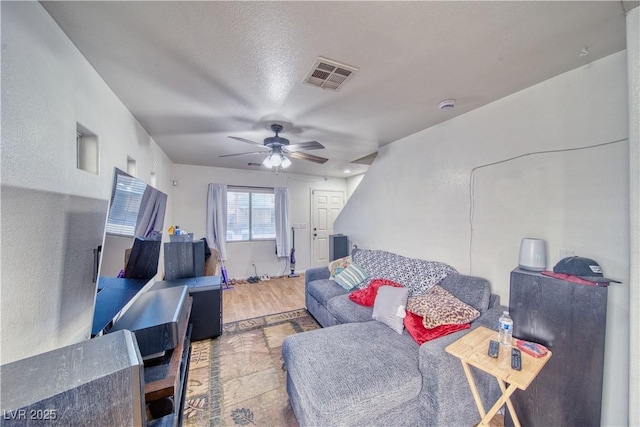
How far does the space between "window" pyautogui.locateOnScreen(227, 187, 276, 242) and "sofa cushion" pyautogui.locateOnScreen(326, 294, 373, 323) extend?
2.96m

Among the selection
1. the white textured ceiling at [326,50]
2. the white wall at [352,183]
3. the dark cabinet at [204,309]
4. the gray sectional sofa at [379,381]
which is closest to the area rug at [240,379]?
the dark cabinet at [204,309]

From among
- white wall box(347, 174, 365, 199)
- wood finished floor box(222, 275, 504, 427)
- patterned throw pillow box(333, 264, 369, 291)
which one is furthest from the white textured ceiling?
white wall box(347, 174, 365, 199)

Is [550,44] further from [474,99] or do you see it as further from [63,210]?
[63,210]

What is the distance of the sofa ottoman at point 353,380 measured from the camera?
4.09ft

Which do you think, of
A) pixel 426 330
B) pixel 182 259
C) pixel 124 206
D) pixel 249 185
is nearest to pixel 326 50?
pixel 124 206

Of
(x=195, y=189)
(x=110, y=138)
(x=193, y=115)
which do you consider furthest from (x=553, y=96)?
(x=195, y=189)

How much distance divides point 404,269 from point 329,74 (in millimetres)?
2122

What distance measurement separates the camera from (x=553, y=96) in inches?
64.4

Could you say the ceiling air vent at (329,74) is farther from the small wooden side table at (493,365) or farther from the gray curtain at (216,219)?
the gray curtain at (216,219)

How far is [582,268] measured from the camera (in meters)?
1.40

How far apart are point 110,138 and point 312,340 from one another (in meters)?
2.13

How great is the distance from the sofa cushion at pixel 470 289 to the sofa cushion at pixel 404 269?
4.4 inches

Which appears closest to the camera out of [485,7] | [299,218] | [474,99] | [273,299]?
[485,7]

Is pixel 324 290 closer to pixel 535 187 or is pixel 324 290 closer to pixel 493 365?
pixel 493 365
